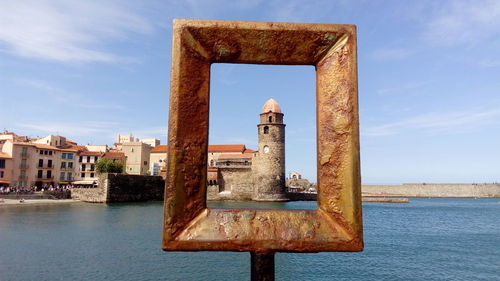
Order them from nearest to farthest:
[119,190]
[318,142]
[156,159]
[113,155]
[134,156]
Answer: [318,142], [119,190], [113,155], [134,156], [156,159]

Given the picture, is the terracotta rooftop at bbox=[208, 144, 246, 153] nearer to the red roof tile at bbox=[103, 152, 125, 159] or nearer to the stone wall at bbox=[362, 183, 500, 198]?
the red roof tile at bbox=[103, 152, 125, 159]

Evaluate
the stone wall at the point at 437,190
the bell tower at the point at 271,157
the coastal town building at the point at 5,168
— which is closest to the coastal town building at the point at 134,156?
the coastal town building at the point at 5,168

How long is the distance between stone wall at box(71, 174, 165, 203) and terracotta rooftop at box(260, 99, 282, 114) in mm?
19078

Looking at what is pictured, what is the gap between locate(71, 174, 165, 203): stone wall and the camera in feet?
135

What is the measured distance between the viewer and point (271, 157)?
47562mm

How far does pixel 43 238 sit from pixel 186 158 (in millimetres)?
19457

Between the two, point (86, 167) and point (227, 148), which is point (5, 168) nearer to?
point (86, 167)

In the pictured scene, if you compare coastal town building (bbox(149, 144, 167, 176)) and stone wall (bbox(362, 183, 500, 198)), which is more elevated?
coastal town building (bbox(149, 144, 167, 176))

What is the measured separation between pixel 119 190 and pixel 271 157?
20635 millimetres

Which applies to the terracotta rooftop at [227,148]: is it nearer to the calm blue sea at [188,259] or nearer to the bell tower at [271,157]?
the bell tower at [271,157]

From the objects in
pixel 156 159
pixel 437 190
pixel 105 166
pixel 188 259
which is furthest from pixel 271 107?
pixel 437 190

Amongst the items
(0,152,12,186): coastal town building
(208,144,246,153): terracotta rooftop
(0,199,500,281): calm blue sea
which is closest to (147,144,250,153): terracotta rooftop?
(208,144,246,153): terracotta rooftop

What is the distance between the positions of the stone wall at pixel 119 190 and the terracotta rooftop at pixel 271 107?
19.1 metres

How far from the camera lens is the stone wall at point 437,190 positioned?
77688 mm
